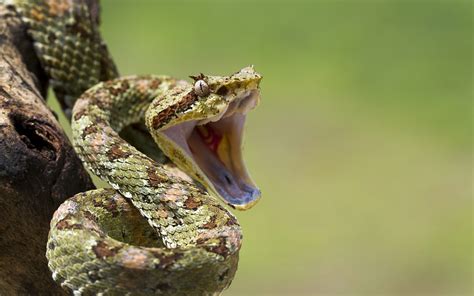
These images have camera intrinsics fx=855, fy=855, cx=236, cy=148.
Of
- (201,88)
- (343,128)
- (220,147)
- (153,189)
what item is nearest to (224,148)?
(220,147)

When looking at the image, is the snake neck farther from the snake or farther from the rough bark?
the rough bark

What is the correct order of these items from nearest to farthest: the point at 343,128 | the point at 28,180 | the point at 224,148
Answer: the point at 28,180
the point at 224,148
the point at 343,128

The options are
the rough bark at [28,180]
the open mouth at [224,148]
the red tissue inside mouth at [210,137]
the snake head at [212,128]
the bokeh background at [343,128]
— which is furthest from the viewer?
the bokeh background at [343,128]

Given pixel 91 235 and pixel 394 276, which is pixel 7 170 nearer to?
pixel 91 235

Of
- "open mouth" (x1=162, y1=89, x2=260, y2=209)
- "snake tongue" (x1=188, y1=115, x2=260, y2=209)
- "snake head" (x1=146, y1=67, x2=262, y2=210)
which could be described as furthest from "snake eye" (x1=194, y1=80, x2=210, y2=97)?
"snake tongue" (x1=188, y1=115, x2=260, y2=209)

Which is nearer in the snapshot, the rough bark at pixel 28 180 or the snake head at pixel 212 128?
the rough bark at pixel 28 180

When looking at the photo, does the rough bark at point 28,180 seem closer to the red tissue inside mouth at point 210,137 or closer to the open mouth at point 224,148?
the open mouth at point 224,148

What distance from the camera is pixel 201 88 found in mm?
4891

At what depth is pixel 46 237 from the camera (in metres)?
4.82

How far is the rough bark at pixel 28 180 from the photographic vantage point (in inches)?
179

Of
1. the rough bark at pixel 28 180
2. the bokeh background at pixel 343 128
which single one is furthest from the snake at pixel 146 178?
the bokeh background at pixel 343 128

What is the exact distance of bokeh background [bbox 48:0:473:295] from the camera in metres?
15.5

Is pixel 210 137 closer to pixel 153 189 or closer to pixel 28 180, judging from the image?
pixel 153 189

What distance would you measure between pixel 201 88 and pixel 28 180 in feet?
3.59
